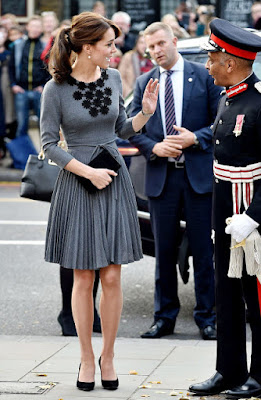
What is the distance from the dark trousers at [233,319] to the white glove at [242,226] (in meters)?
0.21

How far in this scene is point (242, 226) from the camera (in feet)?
17.0

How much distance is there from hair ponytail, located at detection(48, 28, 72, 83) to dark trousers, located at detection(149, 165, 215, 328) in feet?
5.80

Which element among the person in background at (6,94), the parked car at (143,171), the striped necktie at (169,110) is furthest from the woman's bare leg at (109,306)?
the person in background at (6,94)

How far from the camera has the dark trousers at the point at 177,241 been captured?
7441 mm

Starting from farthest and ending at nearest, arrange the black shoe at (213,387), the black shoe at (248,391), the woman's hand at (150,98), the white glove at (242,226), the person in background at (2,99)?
the person in background at (2,99)
the woman's hand at (150,98)
the black shoe at (213,387)
the black shoe at (248,391)
the white glove at (242,226)

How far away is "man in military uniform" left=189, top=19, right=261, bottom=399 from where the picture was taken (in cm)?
527

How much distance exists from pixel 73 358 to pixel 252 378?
1.38 m

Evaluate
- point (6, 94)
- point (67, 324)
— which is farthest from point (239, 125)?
point (6, 94)

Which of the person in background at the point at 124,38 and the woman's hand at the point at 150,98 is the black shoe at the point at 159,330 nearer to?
the woman's hand at the point at 150,98

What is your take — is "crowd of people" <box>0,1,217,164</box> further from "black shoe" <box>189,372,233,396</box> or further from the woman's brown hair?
"black shoe" <box>189,372,233,396</box>

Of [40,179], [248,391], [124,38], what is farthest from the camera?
[124,38]

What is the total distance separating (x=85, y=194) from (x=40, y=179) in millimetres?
1455

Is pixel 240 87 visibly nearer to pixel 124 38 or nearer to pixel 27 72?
pixel 27 72

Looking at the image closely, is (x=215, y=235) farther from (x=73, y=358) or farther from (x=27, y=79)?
(x=27, y=79)
